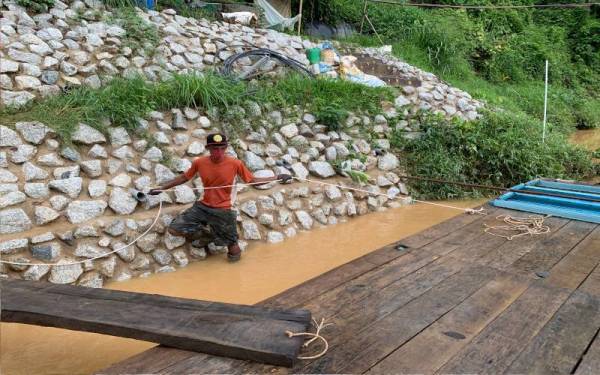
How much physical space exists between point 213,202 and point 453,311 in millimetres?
2759

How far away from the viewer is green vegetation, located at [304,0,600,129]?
12.7 m

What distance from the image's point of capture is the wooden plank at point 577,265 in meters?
3.09

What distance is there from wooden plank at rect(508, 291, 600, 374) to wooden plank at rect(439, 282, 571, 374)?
4 cm

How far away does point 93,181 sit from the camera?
15.5 feet

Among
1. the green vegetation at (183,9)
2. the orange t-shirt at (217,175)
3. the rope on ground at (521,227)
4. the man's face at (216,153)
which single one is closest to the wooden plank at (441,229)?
the rope on ground at (521,227)

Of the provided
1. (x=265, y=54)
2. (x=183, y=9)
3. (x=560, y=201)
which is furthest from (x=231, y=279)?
(x=183, y=9)

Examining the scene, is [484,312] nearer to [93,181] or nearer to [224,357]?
[224,357]

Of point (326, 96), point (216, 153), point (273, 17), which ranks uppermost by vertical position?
point (273, 17)

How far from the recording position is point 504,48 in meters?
15.3

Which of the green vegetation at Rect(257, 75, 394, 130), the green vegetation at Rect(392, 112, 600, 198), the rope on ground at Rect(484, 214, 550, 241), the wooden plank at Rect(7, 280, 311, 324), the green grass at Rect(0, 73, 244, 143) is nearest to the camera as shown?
the wooden plank at Rect(7, 280, 311, 324)

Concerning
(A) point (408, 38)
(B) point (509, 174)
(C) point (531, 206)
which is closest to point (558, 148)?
(B) point (509, 174)

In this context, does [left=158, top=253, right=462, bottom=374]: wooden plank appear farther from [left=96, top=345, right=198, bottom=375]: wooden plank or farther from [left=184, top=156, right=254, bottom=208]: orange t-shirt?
[left=184, top=156, right=254, bottom=208]: orange t-shirt

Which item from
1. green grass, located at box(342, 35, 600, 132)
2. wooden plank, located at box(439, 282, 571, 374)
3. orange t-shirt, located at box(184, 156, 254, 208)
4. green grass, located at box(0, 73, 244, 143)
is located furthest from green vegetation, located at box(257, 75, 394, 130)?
→ wooden plank, located at box(439, 282, 571, 374)

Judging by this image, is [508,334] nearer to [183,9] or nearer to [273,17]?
[183,9]
